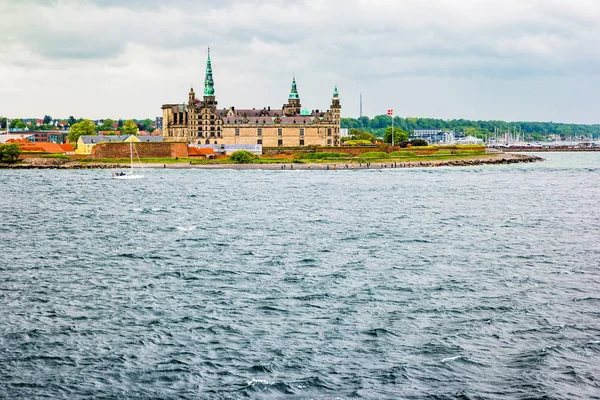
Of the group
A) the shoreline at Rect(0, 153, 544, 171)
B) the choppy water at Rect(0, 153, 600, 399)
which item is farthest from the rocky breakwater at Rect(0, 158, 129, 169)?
the choppy water at Rect(0, 153, 600, 399)

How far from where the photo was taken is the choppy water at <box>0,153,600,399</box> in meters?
22.3

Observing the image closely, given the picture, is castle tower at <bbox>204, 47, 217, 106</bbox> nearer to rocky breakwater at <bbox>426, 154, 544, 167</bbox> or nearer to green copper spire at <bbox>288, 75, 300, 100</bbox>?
green copper spire at <bbox>288, 75, 300, 100</bbox>

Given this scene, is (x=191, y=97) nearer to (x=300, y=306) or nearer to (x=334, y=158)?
(x=334, y=158)

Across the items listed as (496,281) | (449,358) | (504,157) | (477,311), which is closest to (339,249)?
(496,281)

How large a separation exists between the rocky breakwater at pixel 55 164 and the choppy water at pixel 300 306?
80285mm

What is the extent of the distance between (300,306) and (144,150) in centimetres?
12595

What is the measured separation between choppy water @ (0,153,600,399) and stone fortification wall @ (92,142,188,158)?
88845mm

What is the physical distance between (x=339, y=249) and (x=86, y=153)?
12245 centimetres

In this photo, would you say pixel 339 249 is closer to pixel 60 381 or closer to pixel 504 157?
pixel 60 381

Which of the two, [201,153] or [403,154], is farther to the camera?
[403,154]

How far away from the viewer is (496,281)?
3450cm

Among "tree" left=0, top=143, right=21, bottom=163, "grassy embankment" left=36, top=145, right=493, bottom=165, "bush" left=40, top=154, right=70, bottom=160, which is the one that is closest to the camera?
"tree" left=0, top=143, right=21, bottom=163

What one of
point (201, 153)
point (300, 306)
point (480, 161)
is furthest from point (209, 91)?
point (300, 306)

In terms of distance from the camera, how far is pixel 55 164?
147m
